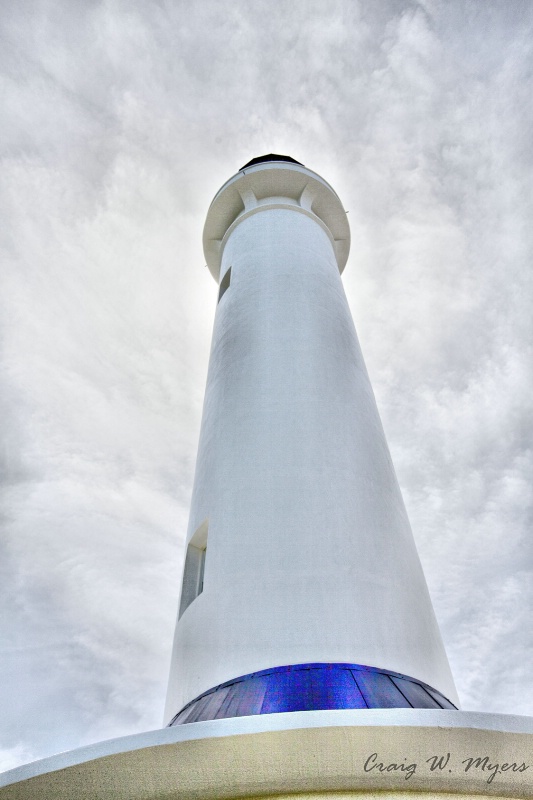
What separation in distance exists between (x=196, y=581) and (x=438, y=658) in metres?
3.26

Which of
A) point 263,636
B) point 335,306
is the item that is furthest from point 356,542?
point 335,306

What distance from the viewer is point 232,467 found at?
7.08 metres

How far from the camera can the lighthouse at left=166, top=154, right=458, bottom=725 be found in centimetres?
518

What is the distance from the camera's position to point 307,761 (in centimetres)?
369

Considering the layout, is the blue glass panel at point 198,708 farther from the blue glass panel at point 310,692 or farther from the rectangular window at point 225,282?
the rectangular window at point 225,282

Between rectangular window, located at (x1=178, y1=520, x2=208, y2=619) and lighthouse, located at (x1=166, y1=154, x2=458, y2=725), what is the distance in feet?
0.07

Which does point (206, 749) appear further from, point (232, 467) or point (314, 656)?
point (232, 467)

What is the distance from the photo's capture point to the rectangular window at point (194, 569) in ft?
24.1

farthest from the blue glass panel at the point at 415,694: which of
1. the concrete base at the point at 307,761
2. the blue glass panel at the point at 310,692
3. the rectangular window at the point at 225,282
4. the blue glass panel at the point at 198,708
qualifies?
the rectangular window at the point at 225,282

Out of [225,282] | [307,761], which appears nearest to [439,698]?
[307,761]

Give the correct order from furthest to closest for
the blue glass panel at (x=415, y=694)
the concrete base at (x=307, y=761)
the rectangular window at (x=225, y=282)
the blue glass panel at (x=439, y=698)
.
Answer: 1. the rectangular window at (x=225, y=282)
2. the blue glass panel at (x=439, y=698)
3. the blue glass panel at (x=415, y=694)
4. the concrete base at (x=307, y=761)

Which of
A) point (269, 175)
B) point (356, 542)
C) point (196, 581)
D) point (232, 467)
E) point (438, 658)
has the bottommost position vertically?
point (438, 658)

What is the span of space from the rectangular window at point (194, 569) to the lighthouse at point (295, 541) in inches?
0.8

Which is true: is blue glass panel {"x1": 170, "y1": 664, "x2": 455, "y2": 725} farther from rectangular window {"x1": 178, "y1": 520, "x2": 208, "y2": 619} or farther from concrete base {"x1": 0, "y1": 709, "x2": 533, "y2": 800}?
rectangular window {"x1": 178, "y1": 520, "x2": 208, "y2": 619}
